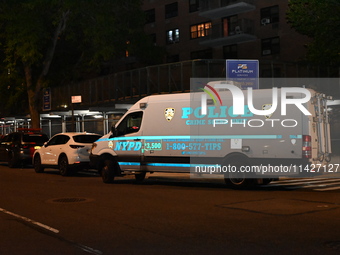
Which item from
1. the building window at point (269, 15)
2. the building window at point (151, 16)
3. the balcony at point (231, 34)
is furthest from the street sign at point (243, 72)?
the building window at point (151, 16)

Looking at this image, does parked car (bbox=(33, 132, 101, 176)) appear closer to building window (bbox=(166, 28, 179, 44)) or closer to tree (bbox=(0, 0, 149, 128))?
tree (bbox=(0, 0, 149, 128))

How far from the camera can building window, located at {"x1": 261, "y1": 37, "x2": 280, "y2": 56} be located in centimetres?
3684

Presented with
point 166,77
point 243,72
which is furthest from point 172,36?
point 243,72

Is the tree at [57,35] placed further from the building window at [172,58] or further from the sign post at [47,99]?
the building window at [172,58]

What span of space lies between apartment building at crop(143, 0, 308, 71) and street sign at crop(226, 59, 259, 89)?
535 inches

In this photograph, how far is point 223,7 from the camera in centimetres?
3738

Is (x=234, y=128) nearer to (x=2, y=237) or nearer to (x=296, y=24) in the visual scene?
(x=2, y=237)

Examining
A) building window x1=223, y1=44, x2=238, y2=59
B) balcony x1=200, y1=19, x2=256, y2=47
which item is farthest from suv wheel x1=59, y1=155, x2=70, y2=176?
building window x1=223, y1=44, x2=238, y2=59

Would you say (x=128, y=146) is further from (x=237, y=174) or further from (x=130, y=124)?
(x=237, y=174)

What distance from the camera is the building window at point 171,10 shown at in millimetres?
43950

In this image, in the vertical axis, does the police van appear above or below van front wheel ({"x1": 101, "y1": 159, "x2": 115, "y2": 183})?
above

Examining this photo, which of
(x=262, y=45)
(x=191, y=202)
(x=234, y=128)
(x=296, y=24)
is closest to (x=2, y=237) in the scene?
(x=191, y=202)

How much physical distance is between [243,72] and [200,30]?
71.9ft

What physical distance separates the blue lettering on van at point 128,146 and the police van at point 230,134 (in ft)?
0.10
